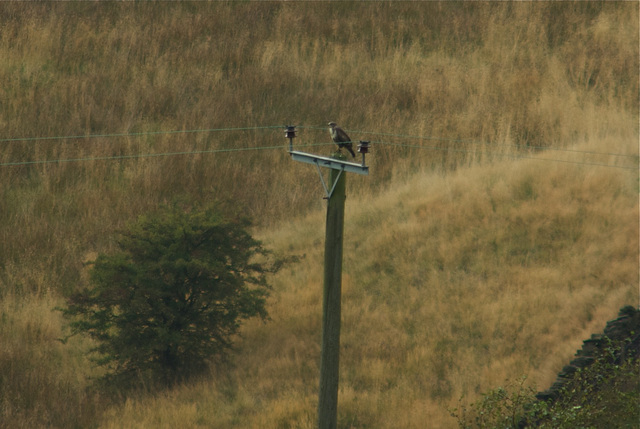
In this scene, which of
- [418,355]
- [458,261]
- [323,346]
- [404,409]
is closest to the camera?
[323,346]

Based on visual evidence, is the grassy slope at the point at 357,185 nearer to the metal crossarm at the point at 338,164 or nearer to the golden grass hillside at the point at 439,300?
the golden grass hillside at the point at 439,300

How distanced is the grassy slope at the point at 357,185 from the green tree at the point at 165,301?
2.09ft

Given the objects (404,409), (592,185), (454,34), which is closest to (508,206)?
(592,185)

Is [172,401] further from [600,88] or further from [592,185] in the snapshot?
[600,88]

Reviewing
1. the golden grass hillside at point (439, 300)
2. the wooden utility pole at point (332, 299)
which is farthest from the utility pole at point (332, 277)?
the golden grass hillside at point (439, 300)

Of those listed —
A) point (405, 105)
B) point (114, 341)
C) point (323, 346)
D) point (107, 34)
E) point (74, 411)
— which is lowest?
point (74, 411)

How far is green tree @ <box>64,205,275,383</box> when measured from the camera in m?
11.1

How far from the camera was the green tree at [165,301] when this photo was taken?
11.1 metres

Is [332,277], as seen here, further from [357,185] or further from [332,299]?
[357,185]

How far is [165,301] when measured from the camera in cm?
1141

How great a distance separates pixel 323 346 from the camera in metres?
8.73

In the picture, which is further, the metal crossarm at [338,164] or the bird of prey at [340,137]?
the bird of prey at [340,137]

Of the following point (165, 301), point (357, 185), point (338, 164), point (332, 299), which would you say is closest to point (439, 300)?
point (332, 299)

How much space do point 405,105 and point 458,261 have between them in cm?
752
